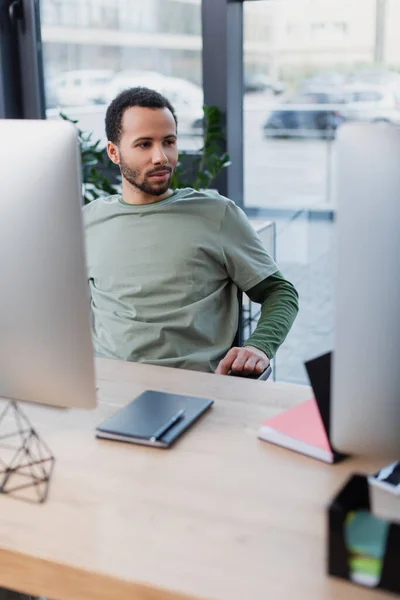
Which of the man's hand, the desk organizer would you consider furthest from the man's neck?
the desk organizer

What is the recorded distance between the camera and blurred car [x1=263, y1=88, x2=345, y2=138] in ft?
9.12

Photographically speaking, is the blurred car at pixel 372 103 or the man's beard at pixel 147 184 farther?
the blurred car at pixel 372 103

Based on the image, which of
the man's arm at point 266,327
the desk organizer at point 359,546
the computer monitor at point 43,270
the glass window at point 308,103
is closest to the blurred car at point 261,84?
the glass window at point 308,103

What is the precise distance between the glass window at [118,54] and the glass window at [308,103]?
23 centimetres

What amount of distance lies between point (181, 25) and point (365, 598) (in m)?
2.46

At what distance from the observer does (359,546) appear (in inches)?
34.1

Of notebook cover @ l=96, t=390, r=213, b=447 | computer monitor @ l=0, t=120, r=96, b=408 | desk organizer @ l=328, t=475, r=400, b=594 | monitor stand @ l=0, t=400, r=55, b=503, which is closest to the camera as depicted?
desk organizer @ l=328, t=475, r=400, b=594

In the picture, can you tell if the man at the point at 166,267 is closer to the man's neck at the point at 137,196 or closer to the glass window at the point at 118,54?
the man's neck at the point at 137,196

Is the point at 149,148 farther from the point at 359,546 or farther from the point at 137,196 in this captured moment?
the point at 359,546

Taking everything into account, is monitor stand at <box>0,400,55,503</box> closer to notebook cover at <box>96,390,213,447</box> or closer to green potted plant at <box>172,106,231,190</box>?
notebook cover at <box>96,390,213,447</box>

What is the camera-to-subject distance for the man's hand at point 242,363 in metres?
1.63

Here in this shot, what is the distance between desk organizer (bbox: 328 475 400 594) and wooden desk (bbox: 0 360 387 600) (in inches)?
0.8

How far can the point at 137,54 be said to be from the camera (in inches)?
118

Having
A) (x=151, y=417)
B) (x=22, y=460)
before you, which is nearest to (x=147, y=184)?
(x=151, y=417)
